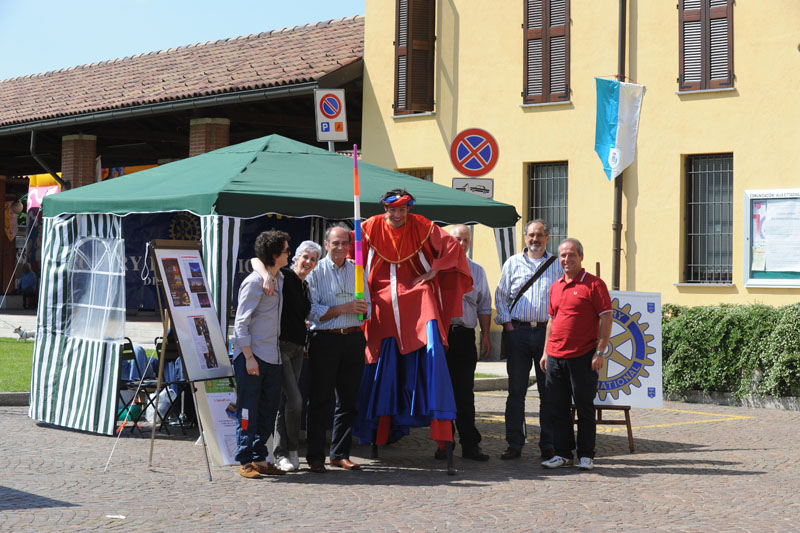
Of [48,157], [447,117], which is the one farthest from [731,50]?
[48,157]

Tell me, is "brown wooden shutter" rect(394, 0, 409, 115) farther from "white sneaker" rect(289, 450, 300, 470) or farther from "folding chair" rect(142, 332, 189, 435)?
"white sneaker" rect(289, 450, 300, 470)

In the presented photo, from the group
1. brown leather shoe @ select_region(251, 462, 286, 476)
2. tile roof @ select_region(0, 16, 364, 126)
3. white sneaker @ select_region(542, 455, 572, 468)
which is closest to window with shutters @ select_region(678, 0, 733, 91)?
tile roof @ select_region(0, 16, 364, 126)

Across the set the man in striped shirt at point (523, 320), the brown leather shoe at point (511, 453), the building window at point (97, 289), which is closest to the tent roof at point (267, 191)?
the building window at point (97, 289)

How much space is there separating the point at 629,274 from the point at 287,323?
10819 mm

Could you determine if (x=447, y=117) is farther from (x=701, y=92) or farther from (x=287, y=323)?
(x=287, y=323)

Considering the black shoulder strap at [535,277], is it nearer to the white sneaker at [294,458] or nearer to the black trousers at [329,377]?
the black trousers at [329,377]

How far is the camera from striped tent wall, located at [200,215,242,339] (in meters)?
9.47

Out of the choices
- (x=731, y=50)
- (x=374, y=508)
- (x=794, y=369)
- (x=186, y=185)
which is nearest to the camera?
(x=374, y=508)

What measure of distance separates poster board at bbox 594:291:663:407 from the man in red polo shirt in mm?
1318

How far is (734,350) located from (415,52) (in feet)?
30.0

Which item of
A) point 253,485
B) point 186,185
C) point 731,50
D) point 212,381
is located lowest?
point 253,485

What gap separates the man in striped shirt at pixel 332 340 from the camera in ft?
28.2

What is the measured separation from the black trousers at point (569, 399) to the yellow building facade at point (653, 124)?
860 centimetres

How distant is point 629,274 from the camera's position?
18.3m
